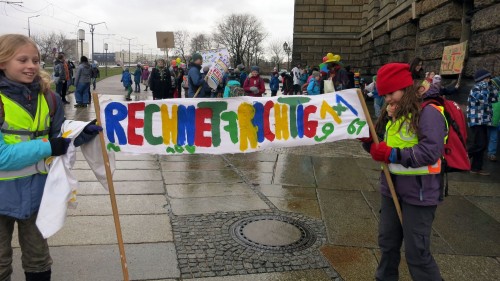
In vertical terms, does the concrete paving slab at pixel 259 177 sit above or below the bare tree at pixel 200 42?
below

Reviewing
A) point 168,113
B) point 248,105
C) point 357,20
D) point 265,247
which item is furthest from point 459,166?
point 357,20

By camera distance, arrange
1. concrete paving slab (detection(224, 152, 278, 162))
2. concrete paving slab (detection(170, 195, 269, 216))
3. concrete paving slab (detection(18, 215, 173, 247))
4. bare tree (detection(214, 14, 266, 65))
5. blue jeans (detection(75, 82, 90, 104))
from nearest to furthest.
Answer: concrete paving slab (detection(18, 215, 173, 247)), concrete paving slab (detection(170, 195, 269, 216)), concrete paving slab (detection(224, 152, 278, 162)), blue jeans (detection(75, 82, 90, 104)), bare tree (detection(214, 14, 266, 65))

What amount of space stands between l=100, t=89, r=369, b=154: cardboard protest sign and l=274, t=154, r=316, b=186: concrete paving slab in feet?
8.67

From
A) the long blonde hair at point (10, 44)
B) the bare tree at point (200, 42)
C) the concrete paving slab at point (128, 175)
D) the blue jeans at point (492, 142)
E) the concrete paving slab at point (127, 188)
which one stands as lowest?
the concrete paving slab at point (127, 188)

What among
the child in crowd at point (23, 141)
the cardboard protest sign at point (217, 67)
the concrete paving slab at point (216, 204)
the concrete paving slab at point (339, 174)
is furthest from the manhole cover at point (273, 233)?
the cardboard protest sign at point (217, 67)

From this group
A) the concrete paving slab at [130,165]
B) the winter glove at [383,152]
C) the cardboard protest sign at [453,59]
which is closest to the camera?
the winter glove at [383,152]

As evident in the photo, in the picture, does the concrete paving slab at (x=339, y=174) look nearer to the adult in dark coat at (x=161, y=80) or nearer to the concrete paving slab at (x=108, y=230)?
the concrete paving slab at (x=108, y=230)

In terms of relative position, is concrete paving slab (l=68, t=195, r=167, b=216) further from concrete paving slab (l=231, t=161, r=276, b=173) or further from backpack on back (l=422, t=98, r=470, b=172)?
backpack on back (l=422, t=98, r=470, b=172)

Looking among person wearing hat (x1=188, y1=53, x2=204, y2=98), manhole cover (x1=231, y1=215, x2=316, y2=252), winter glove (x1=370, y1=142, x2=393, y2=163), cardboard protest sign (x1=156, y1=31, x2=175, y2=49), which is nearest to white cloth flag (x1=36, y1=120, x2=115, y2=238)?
manhole cover (x1=231, y1=215, x2=316, y2=252)

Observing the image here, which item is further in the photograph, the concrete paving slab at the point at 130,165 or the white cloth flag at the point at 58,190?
the concrete paving slab at the point at 130,165

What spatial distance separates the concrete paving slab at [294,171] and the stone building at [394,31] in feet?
12.4

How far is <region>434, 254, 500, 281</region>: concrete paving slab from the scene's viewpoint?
3.28m

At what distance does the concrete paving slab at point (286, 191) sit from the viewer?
206 inches

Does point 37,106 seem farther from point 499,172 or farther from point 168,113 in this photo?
point 499,172
